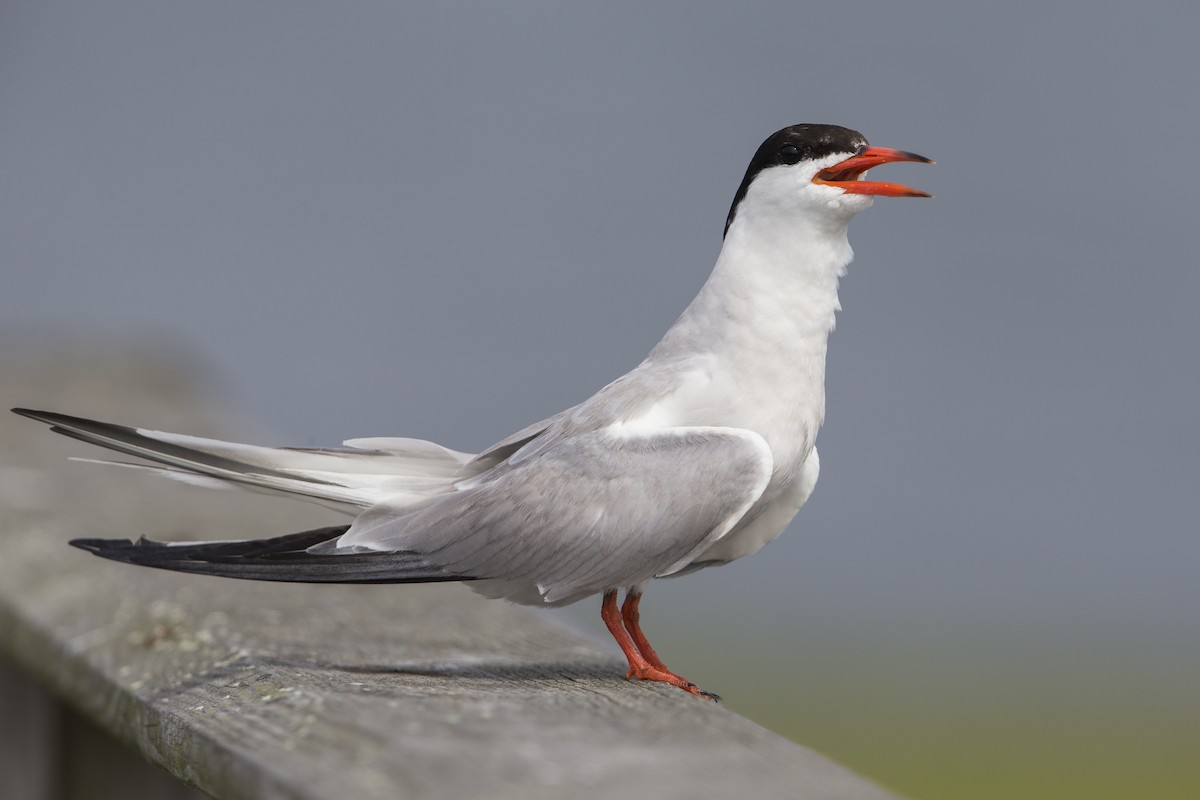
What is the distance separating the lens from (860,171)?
3.16 meters

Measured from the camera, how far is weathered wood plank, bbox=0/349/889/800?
1.79m

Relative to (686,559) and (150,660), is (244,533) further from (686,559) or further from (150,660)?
(686,559)

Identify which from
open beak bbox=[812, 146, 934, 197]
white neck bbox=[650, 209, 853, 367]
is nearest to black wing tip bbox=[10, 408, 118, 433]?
white neck bbox=[650, 209, 853, 367]

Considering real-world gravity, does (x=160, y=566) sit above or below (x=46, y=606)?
above

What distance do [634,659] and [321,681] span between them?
0.68 meters

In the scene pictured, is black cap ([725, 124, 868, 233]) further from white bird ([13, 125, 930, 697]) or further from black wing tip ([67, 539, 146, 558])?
black wing tip ([67, 539, 146, 558])

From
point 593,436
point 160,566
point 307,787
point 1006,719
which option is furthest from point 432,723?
point 1006,719

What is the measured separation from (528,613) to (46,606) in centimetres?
114

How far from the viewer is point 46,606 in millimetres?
3299

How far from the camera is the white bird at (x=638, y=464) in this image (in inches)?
113

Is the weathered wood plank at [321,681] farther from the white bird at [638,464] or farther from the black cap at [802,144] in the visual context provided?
the black cap at [802,144]

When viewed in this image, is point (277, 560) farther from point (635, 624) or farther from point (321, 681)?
point (635, 624)

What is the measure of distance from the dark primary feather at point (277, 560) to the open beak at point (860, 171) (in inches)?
44.9

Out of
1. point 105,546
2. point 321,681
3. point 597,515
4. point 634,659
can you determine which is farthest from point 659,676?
point 105,546
